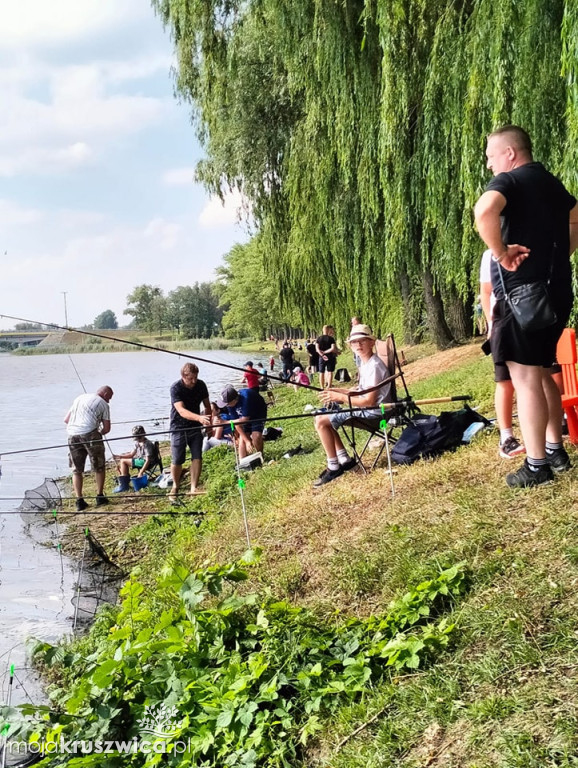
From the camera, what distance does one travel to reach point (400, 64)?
24.4 feet

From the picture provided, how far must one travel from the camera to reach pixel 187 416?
27.7 ft

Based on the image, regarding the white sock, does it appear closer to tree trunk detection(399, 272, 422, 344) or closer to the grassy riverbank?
the grassy riverbank

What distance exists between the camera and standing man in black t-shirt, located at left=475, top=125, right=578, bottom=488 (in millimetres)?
3504

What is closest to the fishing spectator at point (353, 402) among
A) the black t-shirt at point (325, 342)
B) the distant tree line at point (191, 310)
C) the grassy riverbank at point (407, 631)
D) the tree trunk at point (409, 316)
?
the grassy riverbank at point (407, 631)

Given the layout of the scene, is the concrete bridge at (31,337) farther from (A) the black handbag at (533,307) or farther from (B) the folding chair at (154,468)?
(A) the black handbag at (533,307)

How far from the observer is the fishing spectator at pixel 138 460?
10977mm

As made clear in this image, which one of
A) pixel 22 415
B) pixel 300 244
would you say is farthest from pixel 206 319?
pixel 300 244

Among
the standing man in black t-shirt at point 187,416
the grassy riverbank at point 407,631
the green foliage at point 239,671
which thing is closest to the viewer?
the grassy riverbank at point 407,631

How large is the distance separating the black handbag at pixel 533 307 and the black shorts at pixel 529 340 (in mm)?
59

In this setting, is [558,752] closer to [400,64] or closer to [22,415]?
[400,64]

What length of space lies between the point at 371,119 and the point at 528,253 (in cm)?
582

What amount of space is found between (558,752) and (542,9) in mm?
4976

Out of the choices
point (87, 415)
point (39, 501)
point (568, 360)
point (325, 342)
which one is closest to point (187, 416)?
point (87, 415)

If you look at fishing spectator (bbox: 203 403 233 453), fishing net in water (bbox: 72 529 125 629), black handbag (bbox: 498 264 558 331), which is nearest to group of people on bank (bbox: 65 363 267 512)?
fishing spectator (bbox: 203 403 233 453)
